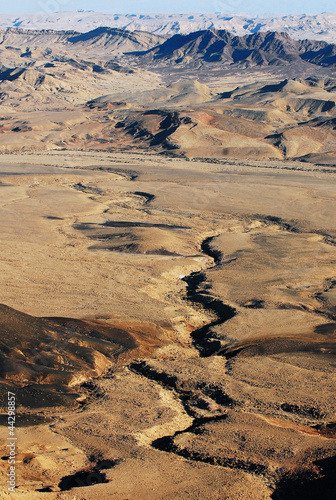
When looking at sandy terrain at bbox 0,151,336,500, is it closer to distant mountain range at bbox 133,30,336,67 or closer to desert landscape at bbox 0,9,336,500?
desert landscape at bbox 0,9,336,500

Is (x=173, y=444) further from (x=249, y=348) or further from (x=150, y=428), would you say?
(x=249, y=348)

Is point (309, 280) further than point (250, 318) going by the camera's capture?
Yes

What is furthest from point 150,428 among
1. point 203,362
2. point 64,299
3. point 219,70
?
point 219,70

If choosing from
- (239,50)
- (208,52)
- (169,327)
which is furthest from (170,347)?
(239,50)

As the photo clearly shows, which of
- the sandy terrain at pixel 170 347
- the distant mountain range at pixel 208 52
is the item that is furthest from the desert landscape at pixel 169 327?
the distant mountain range at pixel 208 52

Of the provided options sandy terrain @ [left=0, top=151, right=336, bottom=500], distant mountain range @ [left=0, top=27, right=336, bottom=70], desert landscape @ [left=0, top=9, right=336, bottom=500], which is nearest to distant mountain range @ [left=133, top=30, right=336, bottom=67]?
distant mountain range @ [left=0, top=27, right=336, bottom=70]

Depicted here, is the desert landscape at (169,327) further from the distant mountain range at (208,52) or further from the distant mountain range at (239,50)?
the distant mountain range at (239,50)

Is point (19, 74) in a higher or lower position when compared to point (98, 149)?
higher
